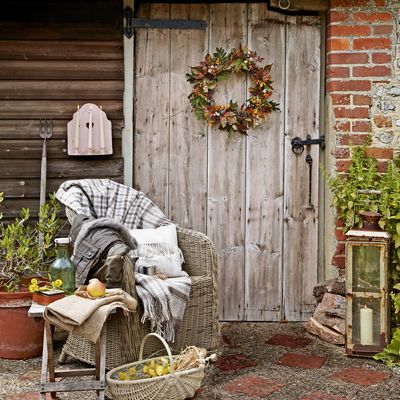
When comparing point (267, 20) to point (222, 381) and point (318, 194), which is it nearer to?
point (318, 194)

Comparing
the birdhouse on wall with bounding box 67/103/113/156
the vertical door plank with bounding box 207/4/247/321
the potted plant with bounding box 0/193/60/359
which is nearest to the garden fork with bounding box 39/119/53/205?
the birdhouse on wall with bounding box 67/103/113/156

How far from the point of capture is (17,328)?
3758mm

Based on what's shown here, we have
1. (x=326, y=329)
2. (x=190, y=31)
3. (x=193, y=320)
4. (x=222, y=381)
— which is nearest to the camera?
(x=222, y=381)

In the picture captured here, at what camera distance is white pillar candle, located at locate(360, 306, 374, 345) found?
3807 mm

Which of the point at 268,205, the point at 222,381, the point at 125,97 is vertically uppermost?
the point at 125,97

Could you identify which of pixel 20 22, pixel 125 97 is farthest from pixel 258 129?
pixel 20 22

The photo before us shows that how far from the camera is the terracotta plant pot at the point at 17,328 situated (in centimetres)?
374

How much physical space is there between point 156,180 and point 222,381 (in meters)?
1.49

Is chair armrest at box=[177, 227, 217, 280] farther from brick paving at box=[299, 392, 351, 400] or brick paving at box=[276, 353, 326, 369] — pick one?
brick paving at box=[299, 392, 351, 400]

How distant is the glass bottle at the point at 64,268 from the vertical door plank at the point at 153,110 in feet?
3.98

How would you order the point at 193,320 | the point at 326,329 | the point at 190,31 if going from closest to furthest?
1. the point at 193,320
2. the point at 326,329
3. the point at 190,31

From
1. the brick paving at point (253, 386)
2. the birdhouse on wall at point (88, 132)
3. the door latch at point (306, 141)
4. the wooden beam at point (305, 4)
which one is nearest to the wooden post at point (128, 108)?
the birdhouse on wall at point (88, 132)

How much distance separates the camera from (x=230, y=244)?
4508 mm

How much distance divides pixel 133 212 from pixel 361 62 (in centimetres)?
162
